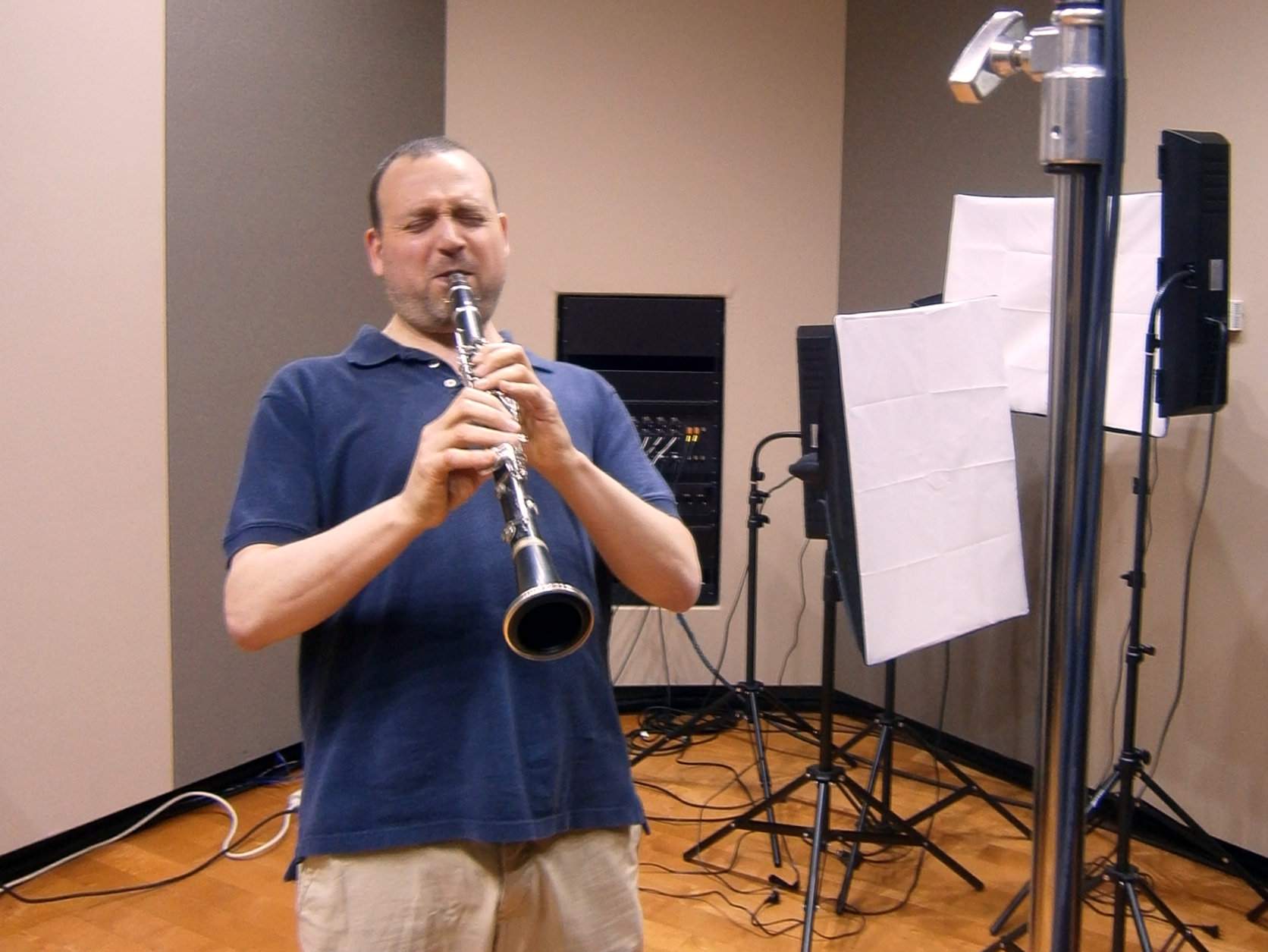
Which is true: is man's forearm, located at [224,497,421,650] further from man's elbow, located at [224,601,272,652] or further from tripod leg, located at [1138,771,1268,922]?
tripod leg, located at [1138,771,1268,922]

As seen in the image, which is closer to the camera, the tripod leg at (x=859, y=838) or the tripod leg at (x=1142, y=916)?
the tripod leg at (x=1142, y=916)

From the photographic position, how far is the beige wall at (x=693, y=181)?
13.0 ft

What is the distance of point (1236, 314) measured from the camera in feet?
9.33

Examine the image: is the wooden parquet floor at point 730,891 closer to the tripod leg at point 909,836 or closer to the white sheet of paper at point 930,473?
the tripod leg at point 909,836

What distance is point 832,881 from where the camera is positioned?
276 cm

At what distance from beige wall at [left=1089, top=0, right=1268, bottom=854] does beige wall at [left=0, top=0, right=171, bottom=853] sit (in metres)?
2.59

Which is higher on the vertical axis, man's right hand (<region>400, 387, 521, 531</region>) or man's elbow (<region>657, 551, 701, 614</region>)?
man's right hand (<region>400, 387, 521, 531</region>)

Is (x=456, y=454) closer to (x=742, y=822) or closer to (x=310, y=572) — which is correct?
(x=310, y=572)

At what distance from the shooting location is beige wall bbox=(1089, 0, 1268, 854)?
9.20ft

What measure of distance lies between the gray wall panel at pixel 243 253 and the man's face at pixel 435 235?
1.87 metres

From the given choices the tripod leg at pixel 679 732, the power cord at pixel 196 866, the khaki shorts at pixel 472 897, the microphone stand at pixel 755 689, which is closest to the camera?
the khaki shorts at pixel 472 897

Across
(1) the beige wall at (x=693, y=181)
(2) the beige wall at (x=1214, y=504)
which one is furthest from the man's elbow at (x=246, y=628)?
(1) the beige wall at (x=693, y=181)

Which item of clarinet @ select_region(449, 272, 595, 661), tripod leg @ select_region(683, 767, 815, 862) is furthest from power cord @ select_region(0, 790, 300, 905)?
clarinet @ select_region(449, 272, 595, 661)

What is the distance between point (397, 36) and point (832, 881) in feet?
9.58
